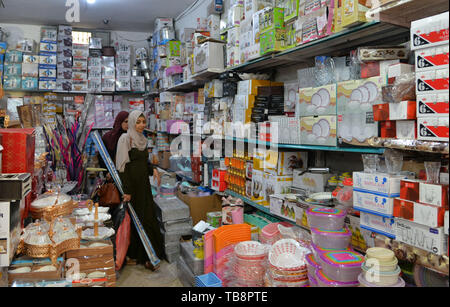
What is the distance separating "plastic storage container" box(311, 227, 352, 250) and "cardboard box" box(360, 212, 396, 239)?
120 mm

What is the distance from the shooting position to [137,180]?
3.78 meters

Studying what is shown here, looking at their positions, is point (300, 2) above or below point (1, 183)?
above

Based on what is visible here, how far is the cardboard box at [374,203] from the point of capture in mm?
1608

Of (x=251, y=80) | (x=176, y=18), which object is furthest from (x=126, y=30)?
(x=251, y=80)

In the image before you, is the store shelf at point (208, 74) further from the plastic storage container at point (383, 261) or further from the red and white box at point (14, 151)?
the plastic storage container at point (383, 261)

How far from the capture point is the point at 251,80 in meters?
3.17

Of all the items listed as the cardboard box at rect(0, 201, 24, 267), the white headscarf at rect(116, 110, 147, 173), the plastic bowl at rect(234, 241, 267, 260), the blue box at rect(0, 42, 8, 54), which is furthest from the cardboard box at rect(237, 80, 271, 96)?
the blue box at rect(0, 42, 8, 54)

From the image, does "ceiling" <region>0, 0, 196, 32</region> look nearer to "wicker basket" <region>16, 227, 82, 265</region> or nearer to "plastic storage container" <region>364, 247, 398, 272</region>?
"wicker basket" <region>16, 227, 82, 265</region>

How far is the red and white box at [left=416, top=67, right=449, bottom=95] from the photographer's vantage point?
1377mm

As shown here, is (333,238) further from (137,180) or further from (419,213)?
(137,180)

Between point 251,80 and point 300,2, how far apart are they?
883 millimetres

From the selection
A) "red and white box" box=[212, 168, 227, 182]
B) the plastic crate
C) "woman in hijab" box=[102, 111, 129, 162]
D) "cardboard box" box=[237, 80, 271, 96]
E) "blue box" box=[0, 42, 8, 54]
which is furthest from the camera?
"blue box" box=[0, 42, 8, 54]

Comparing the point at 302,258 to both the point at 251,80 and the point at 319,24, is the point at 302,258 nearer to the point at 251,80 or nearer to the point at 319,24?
the point at 319,24
